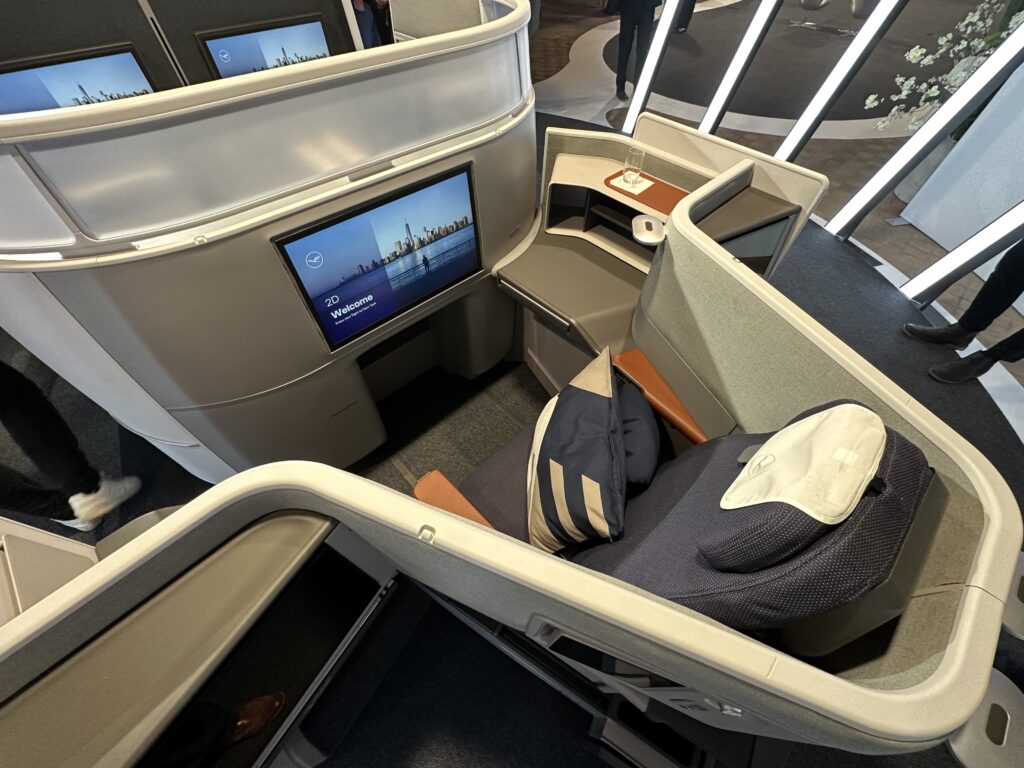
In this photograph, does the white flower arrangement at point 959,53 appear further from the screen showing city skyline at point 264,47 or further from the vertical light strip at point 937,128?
the screen showing city skyline at point 264,47

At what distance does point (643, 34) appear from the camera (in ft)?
12.5

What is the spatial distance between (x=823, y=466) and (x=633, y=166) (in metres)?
1.52

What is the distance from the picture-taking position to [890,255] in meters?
3.01

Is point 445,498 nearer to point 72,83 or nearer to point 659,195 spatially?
point 659,195

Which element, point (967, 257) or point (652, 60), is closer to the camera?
point (967, 257)

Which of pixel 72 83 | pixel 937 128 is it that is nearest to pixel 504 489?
pixel 72 83

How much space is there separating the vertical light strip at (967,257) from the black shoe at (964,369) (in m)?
→ 0.49

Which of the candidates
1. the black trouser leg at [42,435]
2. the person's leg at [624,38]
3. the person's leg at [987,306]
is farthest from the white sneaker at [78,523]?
the person's leg at [624,38]

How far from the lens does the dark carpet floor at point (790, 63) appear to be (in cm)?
410

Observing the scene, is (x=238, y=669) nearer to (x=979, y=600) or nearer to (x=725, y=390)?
(x=979, y=600)

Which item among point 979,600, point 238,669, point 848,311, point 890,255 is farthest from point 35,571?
point 890,255

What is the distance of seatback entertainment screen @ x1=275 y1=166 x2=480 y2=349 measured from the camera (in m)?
1.23

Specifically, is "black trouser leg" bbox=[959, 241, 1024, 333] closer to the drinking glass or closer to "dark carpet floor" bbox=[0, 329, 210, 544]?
the drinking glass

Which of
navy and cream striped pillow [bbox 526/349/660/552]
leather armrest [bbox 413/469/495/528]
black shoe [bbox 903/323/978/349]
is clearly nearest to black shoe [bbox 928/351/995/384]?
black shoe [bbox 903/323/978/349]
